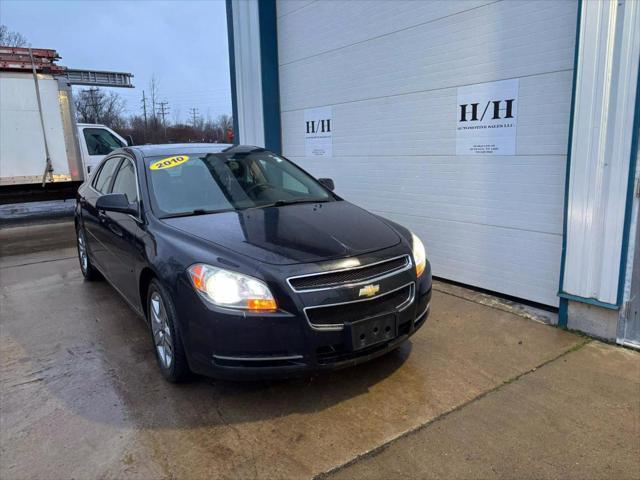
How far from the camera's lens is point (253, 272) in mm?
2725

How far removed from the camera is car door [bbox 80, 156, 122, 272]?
4.57 meters

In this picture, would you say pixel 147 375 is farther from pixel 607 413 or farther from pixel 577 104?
pixel 577 104

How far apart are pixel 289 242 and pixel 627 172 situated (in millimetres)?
2496

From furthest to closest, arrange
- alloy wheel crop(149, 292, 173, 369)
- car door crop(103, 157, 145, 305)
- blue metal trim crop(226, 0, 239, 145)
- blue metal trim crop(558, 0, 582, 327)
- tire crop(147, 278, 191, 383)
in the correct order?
blue metal trim crop(226, 0, 239, 145) < blue metal trim crop(558, 0, 582, 327) < car door crop(103, 157, 145, 305) < alloy wheel crop(149, 292, 173, 369) < tire crop(147, 278, 191, 383)

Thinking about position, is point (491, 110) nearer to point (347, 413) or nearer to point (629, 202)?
point (629, 202)

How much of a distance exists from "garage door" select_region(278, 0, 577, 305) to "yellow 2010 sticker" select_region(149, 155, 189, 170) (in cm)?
273

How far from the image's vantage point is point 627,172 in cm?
352

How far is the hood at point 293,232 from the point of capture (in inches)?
114

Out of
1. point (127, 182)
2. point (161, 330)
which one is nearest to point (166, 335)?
point (161, 330)

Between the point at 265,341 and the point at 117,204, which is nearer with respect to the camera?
the point at 265,341

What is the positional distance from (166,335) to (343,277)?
1304mm

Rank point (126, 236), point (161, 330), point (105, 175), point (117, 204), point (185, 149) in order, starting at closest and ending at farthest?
1. point (161, 330)
2. point (117, 204)
3. point (126, 236)
4. point (185, 149)
5. point (105, 175)

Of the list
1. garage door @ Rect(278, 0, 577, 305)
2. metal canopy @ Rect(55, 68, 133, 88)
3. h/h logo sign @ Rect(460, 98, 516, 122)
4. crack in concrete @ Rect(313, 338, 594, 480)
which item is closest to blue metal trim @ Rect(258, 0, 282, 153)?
garage door @ Rect(278, 0, 577, 305)

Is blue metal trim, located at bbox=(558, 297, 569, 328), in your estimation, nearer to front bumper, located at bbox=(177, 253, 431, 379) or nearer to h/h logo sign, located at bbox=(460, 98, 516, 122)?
h/h logo sign, located at bbox=(460, 98, 516, 122)
